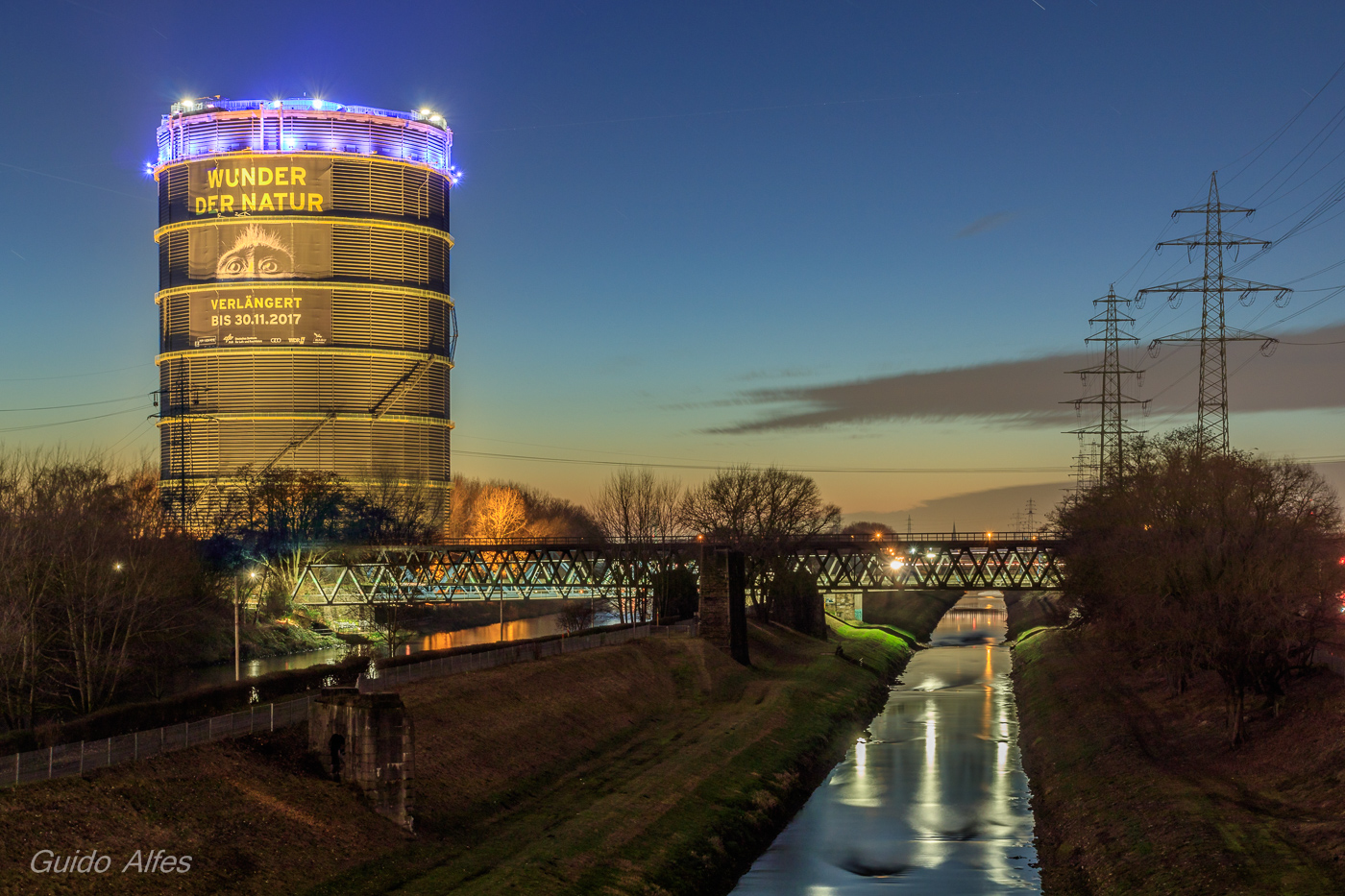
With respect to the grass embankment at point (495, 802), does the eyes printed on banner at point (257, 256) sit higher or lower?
higher

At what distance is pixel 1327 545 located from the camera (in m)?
53.1

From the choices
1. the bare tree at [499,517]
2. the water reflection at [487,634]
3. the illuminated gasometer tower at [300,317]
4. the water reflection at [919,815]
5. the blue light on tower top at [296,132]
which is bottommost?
the water reflection at [487,634]

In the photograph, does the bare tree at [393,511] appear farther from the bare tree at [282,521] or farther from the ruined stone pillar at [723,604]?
the ruined stone pillar at [723,604]

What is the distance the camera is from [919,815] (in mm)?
47156

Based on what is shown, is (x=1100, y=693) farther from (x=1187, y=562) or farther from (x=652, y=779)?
(x=652, y=779)

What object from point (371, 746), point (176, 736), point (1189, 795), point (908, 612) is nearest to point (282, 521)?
point (908, 612)

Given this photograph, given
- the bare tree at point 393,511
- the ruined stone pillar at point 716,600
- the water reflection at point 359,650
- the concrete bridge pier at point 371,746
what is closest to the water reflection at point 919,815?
the concrete bridge pier at point 371,746

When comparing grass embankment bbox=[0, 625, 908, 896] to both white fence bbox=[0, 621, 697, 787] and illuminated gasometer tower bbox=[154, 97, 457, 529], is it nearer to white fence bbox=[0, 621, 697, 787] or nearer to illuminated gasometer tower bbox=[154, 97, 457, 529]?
white fence bbox=[0, 621, 697, 787]

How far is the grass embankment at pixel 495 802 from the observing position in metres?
30.2

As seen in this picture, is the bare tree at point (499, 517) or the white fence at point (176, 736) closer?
the white fence at point (176, 736)

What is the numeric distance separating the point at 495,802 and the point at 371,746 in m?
6.31

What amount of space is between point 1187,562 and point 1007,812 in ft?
40.5

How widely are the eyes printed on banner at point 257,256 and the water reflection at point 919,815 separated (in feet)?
302

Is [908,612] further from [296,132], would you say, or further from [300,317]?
[296,132]
